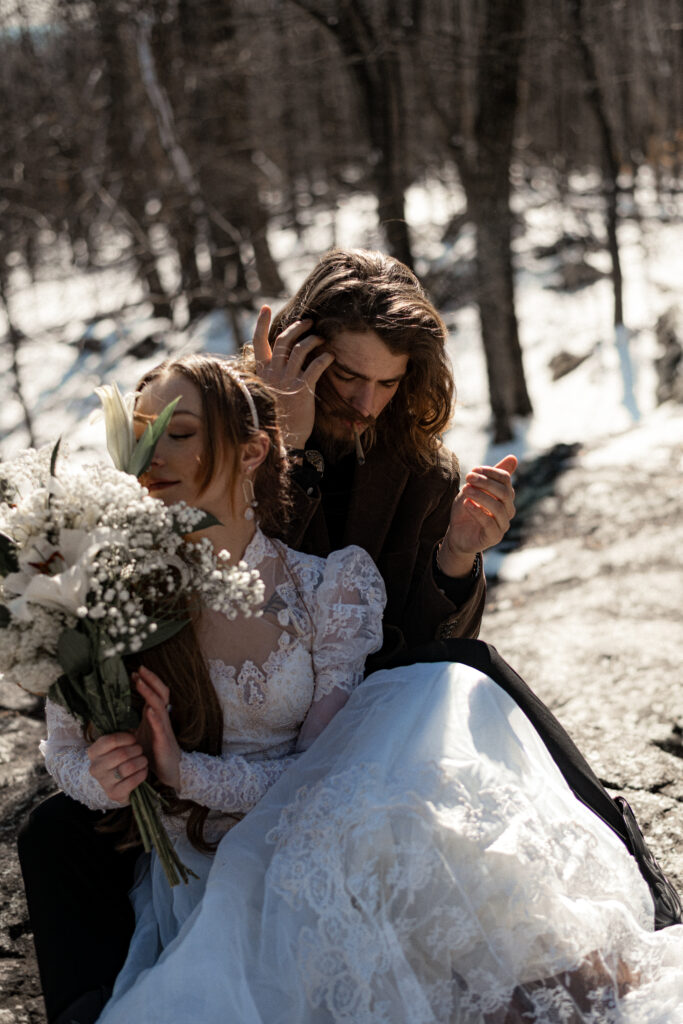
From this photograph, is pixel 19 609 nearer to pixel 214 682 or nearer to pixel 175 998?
pixel 214 682

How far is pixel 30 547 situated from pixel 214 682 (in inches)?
20.2

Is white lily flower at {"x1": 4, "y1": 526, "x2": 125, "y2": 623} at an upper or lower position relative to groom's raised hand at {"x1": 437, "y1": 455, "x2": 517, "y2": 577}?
upper

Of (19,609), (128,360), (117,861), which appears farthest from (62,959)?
(128,360)

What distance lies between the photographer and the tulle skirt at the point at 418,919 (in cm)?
163

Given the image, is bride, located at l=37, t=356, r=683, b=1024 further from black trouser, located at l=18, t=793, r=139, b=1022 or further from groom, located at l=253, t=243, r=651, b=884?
groom, located at l=253, t=243, r=651, b=884

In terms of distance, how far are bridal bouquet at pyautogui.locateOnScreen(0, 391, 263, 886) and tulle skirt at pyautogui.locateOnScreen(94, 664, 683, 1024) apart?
20cm

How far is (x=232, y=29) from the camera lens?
8875 millimetres

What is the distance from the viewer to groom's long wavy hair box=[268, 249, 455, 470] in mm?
2529

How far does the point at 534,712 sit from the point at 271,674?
23.4 inches

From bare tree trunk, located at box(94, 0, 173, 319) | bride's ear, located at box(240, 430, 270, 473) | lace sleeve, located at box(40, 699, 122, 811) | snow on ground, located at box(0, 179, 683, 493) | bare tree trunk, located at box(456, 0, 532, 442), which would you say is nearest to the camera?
lace sleeve, located at box(40, 699, 122, 811)

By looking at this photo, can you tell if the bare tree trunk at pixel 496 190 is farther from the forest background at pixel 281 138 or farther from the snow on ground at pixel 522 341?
the snow on ground at pixel 522 341

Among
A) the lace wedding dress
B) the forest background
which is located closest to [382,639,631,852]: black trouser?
the lace wedding dress

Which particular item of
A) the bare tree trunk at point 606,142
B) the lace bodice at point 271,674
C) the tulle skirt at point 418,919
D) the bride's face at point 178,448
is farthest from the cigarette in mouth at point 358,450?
the bare tree trunk at point 606,142

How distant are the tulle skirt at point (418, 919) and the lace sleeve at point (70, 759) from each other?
0.94 ft
